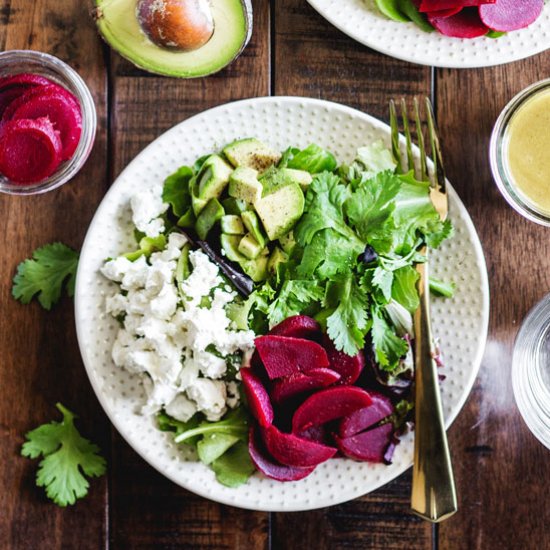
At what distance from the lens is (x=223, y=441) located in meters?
1.33

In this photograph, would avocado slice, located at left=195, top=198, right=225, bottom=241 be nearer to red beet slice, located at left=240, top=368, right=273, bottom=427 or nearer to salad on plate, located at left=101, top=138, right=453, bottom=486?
salad on plate, located at left=101, top=138, right=453, bottom=486

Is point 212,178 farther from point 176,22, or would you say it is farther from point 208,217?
point 176,22

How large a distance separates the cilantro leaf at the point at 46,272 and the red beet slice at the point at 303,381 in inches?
18.0

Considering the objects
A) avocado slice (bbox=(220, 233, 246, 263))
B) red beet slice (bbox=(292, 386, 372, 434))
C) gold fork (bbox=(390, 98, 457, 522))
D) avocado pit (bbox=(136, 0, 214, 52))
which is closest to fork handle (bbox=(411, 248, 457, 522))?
gold fork (bbox=(390, 98, 457, 522))

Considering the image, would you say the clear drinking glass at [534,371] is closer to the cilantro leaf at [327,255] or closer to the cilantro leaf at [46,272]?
the cilantro leaf at [327,255]

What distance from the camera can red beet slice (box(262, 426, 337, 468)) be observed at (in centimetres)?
128

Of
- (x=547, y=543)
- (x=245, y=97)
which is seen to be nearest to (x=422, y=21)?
(x=245, y=97)

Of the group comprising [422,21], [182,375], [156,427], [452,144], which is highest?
[422,21]

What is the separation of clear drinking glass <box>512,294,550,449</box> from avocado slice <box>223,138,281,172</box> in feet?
1.88

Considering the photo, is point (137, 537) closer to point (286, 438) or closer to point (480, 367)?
point (286, 438)

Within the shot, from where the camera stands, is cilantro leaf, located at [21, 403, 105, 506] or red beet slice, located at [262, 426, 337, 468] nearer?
red beet slice, located at [262, 426, 337, 468]

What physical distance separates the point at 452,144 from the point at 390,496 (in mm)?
696

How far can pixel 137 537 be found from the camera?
4.77 feet

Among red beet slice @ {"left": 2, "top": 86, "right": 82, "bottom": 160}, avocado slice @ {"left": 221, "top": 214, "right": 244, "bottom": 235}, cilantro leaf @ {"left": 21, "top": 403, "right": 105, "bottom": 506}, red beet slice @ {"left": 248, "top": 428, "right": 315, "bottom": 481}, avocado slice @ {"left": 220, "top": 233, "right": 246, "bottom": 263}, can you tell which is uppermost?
red beet slice @ {"left": 2, "top": 86, "right": 82, "bottom": 160}
